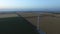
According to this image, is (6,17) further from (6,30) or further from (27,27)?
(27,27)

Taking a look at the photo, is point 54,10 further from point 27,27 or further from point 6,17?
point 6,17

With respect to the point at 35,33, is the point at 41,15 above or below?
above

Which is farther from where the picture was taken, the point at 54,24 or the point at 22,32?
the point at 54,24

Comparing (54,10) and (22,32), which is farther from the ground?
(54,10)

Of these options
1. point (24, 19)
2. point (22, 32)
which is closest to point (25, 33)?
point (22, 32)

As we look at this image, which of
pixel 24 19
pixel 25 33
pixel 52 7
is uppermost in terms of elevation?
pixel 52 7

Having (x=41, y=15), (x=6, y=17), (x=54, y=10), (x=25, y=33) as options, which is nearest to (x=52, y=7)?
(x=54, y=10)
